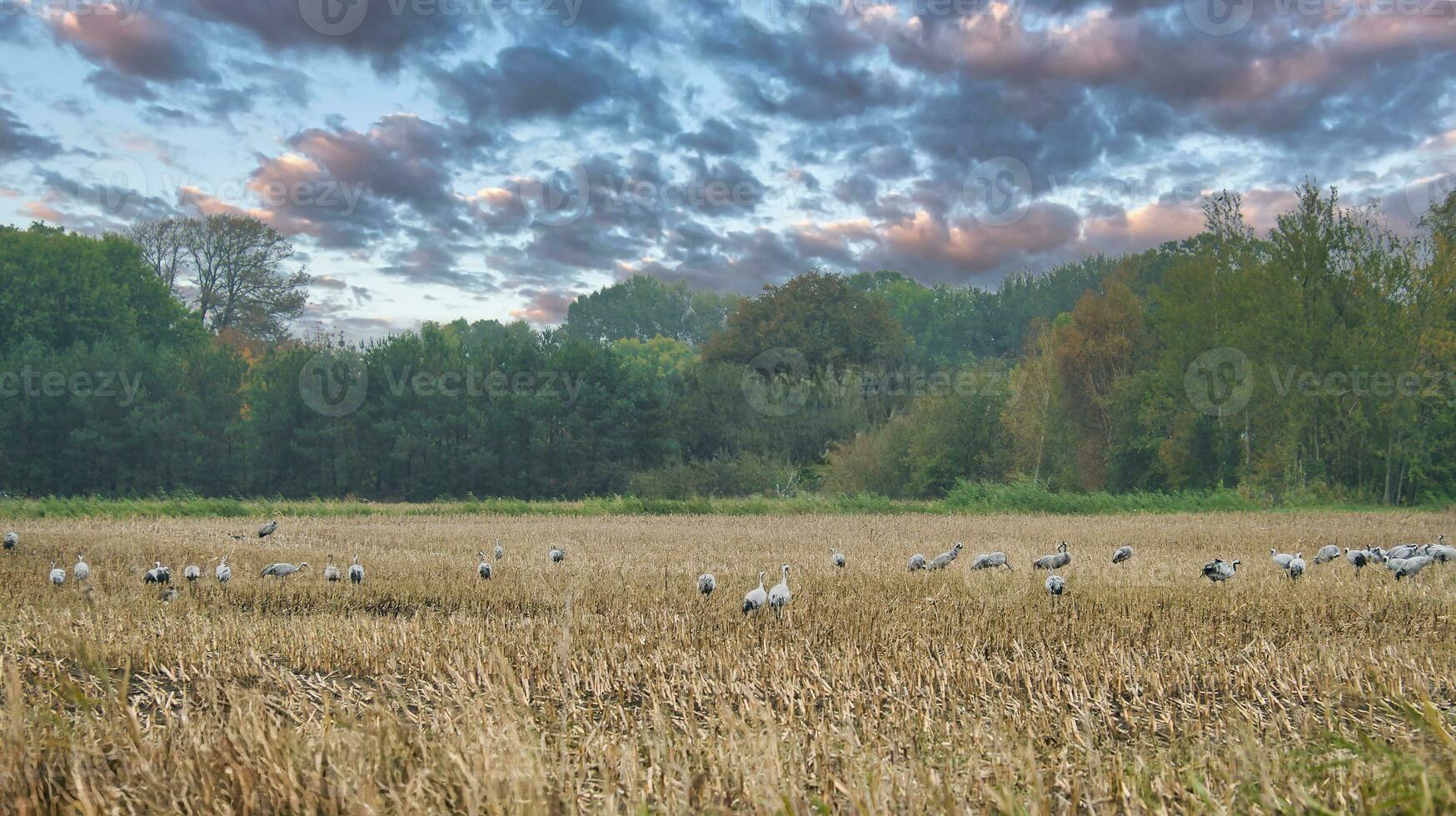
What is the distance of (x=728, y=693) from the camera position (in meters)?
5.73

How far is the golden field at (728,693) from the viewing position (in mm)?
3705

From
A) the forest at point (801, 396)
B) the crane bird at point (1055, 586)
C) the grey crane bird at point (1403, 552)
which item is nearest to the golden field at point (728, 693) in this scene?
the crane bird at point (1055, 586)

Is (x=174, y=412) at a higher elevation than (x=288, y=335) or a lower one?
lower

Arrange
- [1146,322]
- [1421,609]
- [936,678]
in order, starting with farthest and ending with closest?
[1146,322]
[1421,609]
[936,678]

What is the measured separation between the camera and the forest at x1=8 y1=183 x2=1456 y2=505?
114 feet

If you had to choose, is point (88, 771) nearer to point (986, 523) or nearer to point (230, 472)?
point (986, 523)

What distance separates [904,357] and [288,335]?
46633 millimetres

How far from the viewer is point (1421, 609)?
9.20m

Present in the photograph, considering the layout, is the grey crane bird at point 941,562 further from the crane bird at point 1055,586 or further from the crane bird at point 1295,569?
the crane bird at point 1295,569

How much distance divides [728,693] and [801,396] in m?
42.3

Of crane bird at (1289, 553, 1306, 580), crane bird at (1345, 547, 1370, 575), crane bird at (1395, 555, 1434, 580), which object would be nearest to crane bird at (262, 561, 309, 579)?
crane bird at (1289, 553, 1306, 580)

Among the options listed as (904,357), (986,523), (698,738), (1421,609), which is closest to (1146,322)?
(904,357)

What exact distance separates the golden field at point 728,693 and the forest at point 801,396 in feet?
88.0

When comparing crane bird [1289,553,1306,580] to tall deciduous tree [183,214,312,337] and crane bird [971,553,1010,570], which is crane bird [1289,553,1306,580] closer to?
crane bird [971,553,1010,570]
